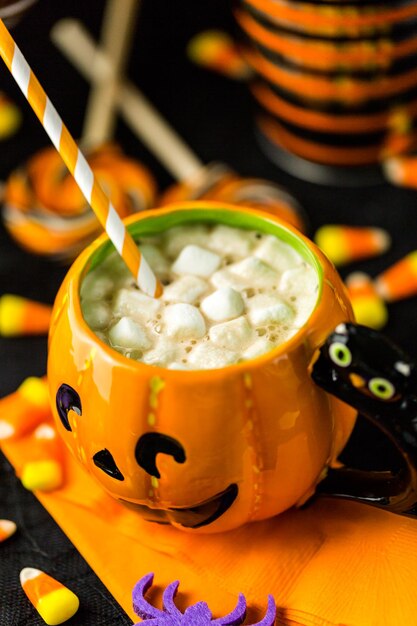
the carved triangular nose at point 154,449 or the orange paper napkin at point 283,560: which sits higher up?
the carved triangular nose at point 154,449

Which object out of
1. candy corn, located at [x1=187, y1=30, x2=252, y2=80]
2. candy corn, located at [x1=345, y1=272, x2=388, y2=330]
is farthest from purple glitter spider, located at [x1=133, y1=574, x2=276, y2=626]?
candy corn, located at [x1=187, y1=30, x2=252, y2=80]

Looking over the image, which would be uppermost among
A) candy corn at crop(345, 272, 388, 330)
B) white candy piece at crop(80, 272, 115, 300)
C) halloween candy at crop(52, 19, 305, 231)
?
white candy piece at crop(80, 272, 115, 300)

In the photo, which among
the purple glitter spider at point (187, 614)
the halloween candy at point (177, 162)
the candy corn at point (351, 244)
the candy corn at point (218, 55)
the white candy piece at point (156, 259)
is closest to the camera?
the purple glitter spider at point (187, 614)

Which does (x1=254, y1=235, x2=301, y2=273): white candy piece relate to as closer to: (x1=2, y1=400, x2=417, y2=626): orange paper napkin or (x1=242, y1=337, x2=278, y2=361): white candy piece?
(x1=242, y1=337, x2=278, y2=361): white candy piece

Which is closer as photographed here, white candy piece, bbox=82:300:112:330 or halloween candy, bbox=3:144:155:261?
white candy piece, bbox=82:300:112:330

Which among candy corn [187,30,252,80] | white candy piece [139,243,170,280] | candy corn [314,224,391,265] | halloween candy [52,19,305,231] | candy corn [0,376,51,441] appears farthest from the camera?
candy corn [187,30,252,80]

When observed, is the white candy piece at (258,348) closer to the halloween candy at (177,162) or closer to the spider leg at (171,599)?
the spider leg at (171,599)

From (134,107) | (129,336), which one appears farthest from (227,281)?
(134,107)

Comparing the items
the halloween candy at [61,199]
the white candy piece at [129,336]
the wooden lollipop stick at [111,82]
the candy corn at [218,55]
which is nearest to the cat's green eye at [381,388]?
the white candy piece at [129,336]
